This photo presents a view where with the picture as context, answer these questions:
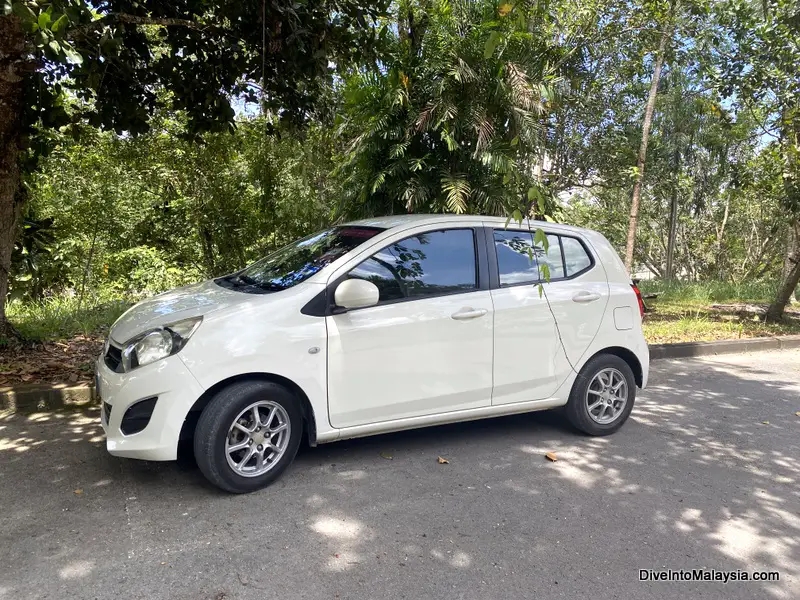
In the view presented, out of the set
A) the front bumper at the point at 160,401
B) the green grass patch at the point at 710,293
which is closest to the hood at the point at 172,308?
the front bumper at the point at 160,401

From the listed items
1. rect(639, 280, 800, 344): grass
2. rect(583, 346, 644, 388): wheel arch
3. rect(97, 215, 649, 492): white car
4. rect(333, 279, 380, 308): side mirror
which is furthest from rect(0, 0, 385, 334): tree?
rect(639, 280, 800, 344): grass

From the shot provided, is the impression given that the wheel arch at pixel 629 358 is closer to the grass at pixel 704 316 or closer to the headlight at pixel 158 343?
the headlight at pixel 158 343

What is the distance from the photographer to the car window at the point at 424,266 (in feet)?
13.8

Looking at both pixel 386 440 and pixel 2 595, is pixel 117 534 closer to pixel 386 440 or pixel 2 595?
pixel 2 595

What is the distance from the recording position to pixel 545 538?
11.1 feet

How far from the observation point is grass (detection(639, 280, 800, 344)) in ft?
32.2

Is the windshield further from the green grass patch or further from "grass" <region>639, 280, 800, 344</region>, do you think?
the green grass patch

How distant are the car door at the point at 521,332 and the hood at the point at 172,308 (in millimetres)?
1819

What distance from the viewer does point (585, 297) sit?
488 cm

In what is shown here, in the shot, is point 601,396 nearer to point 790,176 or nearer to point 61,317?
point 61,317

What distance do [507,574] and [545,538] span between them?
453 millimetres

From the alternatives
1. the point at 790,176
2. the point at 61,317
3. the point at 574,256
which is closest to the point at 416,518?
the point at 574,256

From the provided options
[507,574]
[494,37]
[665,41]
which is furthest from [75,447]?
[665,41]

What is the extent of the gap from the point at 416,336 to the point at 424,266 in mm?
539
